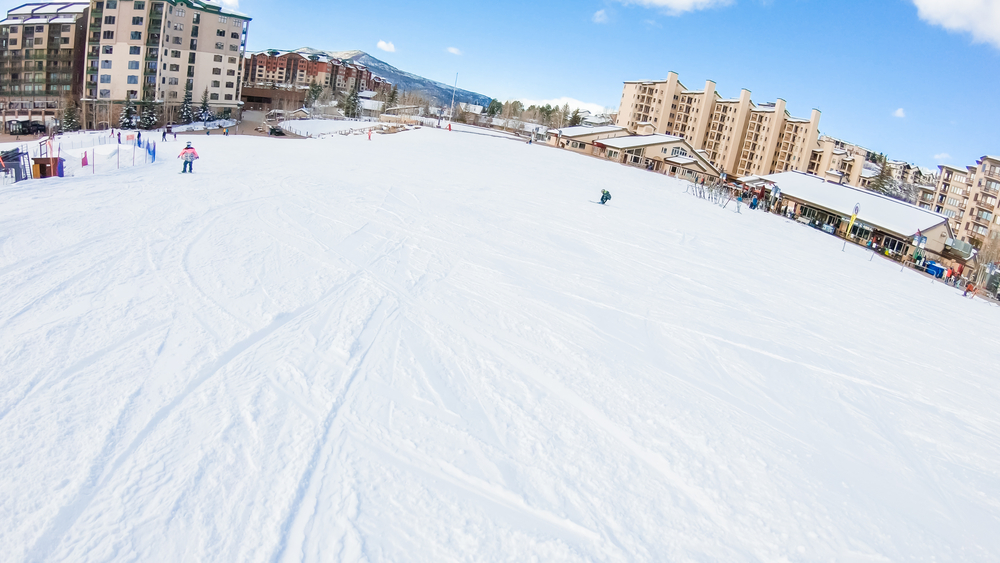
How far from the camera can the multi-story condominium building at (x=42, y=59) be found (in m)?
58.2

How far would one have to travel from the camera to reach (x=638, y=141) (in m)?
49.8

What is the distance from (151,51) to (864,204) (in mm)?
66397

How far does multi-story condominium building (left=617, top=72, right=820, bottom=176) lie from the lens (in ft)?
214

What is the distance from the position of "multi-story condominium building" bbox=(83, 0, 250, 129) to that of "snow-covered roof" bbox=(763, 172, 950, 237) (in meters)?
58.2

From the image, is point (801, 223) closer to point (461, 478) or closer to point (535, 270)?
point (535, 270)

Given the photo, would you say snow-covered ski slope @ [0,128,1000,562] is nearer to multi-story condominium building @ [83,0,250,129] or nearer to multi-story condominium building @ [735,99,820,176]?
multi-story condominium building @ [83,0,250,129]

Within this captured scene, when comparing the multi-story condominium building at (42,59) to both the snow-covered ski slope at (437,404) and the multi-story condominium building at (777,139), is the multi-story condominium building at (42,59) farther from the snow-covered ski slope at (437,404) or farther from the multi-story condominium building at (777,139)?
the multi-story condominium building at (777,139)

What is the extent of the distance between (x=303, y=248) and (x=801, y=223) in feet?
94.6

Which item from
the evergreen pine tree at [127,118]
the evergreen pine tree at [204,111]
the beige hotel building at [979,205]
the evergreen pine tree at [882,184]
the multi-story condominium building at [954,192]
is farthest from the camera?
the evergreen pine tree at [882,184]

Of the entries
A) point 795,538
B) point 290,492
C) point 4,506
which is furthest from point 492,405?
point 4,506

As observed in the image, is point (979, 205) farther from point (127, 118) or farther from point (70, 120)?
point (70, 120)

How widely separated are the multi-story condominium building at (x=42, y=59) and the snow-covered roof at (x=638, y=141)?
59.8 metres

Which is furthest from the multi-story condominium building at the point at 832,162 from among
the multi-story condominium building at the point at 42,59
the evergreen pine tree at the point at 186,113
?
the multi-story condominium building at the point at 42,59

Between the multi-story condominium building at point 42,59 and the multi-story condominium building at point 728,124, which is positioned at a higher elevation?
the multi-story condominium building at point 728,124
